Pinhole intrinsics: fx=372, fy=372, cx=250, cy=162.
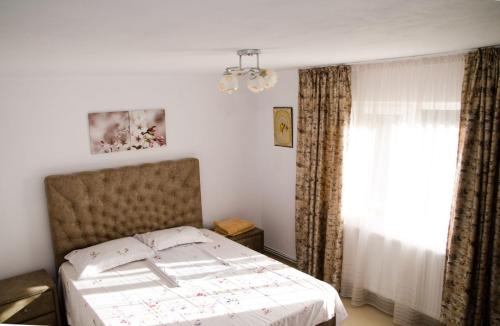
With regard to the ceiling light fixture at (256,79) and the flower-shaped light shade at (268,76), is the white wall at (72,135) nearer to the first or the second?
the ceiling light fixture at (256,79)

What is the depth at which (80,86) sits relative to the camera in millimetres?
3607

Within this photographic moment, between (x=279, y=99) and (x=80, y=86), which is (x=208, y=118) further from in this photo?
(x=80, y=86)

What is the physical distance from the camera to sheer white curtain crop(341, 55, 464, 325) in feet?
10.3

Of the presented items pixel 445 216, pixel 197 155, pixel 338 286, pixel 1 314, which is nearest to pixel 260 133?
pixel 197 155

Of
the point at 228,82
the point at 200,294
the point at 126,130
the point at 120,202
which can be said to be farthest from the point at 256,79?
the point at 120,202

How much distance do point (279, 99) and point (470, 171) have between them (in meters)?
2.31

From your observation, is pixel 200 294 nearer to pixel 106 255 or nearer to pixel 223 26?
pixel 106 255

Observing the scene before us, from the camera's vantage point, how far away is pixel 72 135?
3.61 metres

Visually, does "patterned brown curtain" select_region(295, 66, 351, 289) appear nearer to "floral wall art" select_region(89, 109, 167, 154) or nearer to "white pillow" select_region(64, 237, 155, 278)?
"floral wall art" select_region(89, 109, 167, 154)

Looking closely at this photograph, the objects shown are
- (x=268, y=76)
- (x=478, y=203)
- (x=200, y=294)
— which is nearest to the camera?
(x=268, y=76)

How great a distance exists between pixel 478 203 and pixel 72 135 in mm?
3595

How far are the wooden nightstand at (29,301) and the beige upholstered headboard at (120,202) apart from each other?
1.28ft

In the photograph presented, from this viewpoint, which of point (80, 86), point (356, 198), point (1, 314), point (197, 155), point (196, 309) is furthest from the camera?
point (197, 155)

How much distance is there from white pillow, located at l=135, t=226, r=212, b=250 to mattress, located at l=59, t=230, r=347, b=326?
150mm
